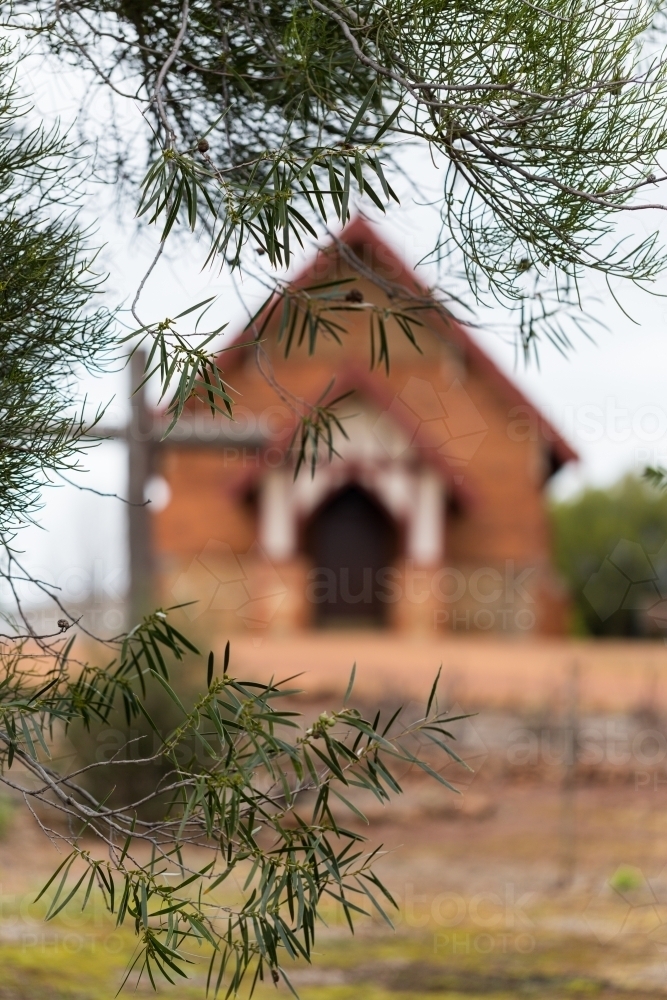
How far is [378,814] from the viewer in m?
9.41

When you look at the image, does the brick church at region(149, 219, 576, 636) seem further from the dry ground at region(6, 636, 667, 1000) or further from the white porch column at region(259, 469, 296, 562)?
the dry ground at region(6, 636, 667, 1000)

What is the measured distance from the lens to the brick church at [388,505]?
17328 mm

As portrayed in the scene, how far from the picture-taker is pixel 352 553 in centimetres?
1820

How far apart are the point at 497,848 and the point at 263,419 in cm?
954

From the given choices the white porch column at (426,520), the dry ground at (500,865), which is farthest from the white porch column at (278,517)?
the dry ground at (500,865)

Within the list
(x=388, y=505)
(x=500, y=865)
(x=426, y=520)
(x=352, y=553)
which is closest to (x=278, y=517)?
(x=352, y=553)

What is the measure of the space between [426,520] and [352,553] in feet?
4.62

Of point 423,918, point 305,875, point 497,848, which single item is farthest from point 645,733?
point 305,875

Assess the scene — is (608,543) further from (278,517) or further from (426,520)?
(278,517)

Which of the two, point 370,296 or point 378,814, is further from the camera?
point 370,296

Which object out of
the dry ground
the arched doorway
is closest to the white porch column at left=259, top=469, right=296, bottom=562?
the arched doorway

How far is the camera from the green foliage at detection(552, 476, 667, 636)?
18.1 m

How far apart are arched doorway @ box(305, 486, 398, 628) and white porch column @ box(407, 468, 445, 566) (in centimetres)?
Answer: 75

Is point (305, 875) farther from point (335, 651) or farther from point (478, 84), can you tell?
point (335, 651)
